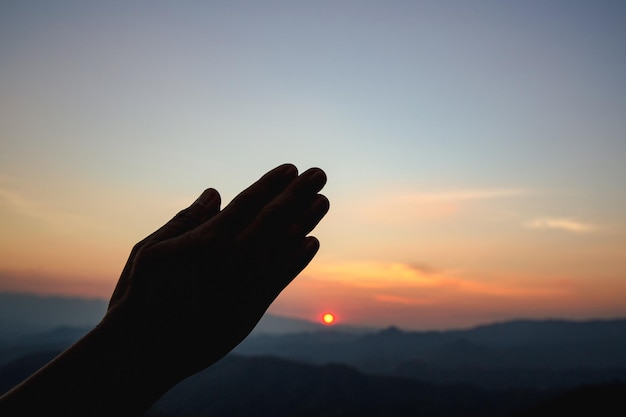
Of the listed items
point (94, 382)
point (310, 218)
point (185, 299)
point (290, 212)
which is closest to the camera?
point (94, 382)

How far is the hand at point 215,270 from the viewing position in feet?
7.09

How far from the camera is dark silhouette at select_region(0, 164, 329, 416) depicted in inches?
75.8

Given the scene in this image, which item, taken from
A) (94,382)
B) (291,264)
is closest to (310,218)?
(291,264)

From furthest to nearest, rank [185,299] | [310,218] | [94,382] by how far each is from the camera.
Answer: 1. [310,218]
2. [185,299]
3. [94,382]

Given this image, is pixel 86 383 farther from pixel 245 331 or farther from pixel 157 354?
pixel 245 331

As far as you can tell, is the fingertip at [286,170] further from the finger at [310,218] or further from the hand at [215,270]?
the finger at [310,218]

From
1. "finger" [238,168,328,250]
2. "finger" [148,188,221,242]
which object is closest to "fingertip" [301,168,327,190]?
"finger" [238,168,328,250]

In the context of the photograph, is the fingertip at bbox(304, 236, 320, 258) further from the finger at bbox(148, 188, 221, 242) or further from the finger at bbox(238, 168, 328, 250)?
the finger at bbox(148, 188, 221, 242)

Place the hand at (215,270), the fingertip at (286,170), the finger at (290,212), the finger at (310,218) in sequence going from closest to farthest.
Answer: the hand at (215,270)
the finger at (290,212)
the fingertip at (286,170)
the finger at (310,218)

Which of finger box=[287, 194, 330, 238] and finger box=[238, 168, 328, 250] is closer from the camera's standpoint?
finger box=[238, 168, 328, 250]

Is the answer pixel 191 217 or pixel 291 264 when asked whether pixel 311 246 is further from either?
pixel 191 217

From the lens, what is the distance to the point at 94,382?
194 centimetres

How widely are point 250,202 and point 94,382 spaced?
3.55 feet

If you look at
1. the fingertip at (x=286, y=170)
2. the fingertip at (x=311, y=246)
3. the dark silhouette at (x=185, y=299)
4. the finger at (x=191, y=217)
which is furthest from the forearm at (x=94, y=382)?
the fingertip at (x=286, y=170)
